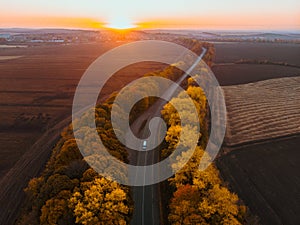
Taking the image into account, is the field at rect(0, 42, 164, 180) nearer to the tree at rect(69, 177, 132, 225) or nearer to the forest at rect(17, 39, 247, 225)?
the forest at rect(17, 39, 247, 225)

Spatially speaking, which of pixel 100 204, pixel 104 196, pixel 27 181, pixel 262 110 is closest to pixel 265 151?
pixel 262 110

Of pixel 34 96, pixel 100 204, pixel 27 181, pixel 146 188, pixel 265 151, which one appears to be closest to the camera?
pixel 100 204

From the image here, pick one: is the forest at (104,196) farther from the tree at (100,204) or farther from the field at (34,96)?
the field at (34,96)

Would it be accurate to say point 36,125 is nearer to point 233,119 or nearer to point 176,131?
point 176,131

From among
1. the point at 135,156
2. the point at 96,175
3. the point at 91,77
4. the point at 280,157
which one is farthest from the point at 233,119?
the point at 91,77

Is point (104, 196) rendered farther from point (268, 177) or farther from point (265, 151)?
point (265, 151)
